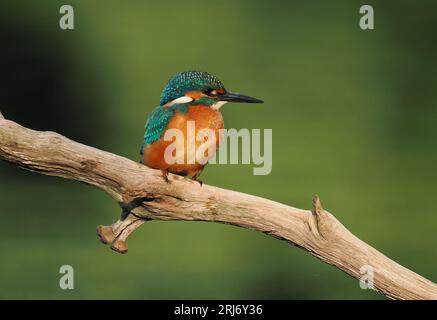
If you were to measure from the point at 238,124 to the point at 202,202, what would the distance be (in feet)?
6.82

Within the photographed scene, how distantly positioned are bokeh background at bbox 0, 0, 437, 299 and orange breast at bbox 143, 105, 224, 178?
1.26 meters

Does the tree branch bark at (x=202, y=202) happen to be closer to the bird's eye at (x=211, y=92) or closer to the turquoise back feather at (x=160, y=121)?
the turquoise back feather at (x=160, y=121)

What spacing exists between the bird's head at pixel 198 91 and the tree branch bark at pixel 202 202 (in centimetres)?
37

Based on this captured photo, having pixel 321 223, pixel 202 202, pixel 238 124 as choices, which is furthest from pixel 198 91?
pixel 238 124

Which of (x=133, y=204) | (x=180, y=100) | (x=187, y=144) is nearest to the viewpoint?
(x=133, y=204)

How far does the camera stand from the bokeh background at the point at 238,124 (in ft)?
14.6

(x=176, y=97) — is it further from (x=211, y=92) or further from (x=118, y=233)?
(x=118, y=233)

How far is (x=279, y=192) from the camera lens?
480cm

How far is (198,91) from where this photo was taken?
317 centimetres

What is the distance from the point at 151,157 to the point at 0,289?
151cm

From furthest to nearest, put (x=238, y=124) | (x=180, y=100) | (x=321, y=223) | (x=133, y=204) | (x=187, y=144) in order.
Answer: (x=238, y=124) < (x=180, y=100) < (x=187, y=144) < (x=133, y=204) < (x=321, y=223)

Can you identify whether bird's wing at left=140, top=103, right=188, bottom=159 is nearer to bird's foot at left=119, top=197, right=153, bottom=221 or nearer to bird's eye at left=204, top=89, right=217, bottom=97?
bird's eye at left=204, top=89, right=217, bottom=97

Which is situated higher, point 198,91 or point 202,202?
point 198,91

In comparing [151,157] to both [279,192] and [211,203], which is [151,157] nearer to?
[211,203]
